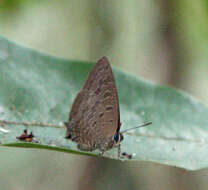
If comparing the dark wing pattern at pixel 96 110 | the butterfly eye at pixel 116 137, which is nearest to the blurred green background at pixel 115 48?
the dark wing pattern at pixel 96 110

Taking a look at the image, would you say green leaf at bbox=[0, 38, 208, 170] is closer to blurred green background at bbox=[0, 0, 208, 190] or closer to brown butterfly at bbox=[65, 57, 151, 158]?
brown butterfly at bbox=[65, 57, 151, 158]

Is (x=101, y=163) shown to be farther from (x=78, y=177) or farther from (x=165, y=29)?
(x=165, y=29)

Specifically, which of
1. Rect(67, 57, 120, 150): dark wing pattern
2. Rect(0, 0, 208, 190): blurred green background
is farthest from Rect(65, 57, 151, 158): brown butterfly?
Rect(0, 0, 208, 190): blurred green background

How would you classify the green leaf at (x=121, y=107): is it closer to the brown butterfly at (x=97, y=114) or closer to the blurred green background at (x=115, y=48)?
the brown butterfly at (x=97, y=114)

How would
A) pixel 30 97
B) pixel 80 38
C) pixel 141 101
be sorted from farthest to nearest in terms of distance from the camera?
1. pixel 80 38
2. pixel 141 101
3. pixel 30 97

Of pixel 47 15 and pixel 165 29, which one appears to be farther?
pixel 47 15

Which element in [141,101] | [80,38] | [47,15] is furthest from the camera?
[80,38]

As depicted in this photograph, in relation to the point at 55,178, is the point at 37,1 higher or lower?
higher

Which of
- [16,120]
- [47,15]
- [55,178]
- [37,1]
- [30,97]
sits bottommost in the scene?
[55,178]

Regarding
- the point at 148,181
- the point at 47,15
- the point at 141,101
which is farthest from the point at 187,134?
the point at 47,15
